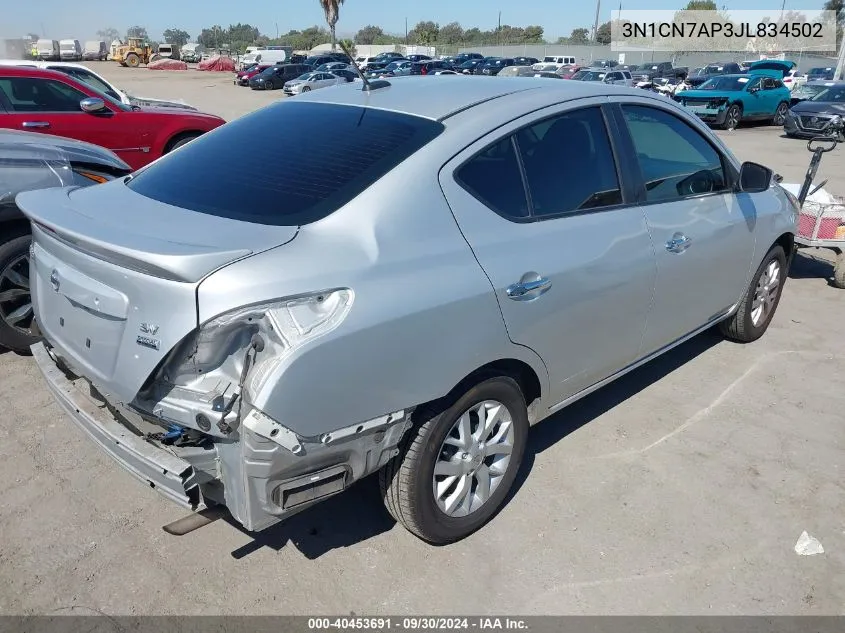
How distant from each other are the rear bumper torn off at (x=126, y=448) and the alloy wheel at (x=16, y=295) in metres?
1.66

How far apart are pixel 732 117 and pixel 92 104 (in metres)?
18.8

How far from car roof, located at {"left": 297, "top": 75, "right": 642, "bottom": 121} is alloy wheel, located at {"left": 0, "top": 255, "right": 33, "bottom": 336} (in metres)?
2.19

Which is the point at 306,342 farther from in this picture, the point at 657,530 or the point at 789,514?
the point at 789,514

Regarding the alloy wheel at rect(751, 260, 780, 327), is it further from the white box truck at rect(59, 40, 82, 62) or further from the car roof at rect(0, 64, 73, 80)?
the white box truck at rect(59, 40, 82, 62)

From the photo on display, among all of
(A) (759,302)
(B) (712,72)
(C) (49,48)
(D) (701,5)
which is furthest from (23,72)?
(D) (701,5)

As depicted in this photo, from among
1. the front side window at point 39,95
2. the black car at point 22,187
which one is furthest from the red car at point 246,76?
the black car at point 22,187

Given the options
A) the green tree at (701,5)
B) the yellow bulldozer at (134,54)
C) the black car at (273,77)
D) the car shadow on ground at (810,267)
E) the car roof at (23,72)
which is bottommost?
the car shadow on ground at (810,267)

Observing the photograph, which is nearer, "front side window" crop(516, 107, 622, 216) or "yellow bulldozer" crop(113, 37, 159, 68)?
"front side window" crop(516, 107, 622, 216)

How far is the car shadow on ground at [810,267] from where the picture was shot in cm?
673

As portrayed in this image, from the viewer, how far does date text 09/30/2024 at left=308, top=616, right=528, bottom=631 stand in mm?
2455

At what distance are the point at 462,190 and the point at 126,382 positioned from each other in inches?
54.6

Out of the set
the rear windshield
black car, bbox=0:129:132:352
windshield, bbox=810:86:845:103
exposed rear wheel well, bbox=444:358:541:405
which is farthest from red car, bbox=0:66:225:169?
windshield, bbox=810:86:845:103

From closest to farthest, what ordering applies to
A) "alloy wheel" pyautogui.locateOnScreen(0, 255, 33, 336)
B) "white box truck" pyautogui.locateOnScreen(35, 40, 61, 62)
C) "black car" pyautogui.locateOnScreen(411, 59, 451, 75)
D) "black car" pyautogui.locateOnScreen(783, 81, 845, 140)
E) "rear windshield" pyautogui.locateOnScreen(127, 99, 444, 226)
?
"rear windshield" pyautogui.locateOnScreen(127, 99, 444, 226), "alloy wheel" pyautogui.locateOnScreen(0, 255, 33, 336), "black car" pyautogui.locateOnScreen(783, 81, 845, 140), "black car" pyautogui.locateOnScreen(411, 59, 451, 75), "white box truck" pyautogui.locateOnScreen(35, 40, 61, 62)

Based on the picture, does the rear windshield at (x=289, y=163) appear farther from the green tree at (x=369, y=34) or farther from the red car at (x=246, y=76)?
the green tree at (x=369, y=34)
